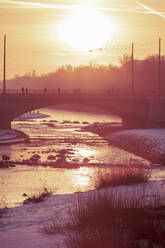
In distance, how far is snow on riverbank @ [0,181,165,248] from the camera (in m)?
11.2

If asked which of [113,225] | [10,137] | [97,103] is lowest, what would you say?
[10,137]

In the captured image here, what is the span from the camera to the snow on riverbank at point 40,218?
36.9ft

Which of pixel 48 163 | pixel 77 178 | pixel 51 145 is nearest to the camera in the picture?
pixel 77 178

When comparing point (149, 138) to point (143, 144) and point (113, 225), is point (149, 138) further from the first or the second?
point (113, 225)

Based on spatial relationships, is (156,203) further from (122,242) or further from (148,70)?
(148,70)

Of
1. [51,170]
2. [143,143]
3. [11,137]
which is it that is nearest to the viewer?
[51,170]

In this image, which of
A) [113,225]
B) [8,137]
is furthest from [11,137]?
[113,225]

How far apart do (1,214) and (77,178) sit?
1539cm

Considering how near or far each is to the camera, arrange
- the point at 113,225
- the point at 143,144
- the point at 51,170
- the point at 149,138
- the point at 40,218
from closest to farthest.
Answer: the point at 113,225
the point at 40,218
the point at 51,170
the point at 143,144
the point at 149,138

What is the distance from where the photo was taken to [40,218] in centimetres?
1397

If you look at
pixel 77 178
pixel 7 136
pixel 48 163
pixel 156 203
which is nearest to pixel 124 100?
pixel 7 136

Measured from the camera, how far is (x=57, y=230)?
1199cm

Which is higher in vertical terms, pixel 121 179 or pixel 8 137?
pixel 121 179

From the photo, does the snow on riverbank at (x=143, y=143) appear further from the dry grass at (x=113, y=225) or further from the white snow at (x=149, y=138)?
the dry grass at (x=113, y=225)
